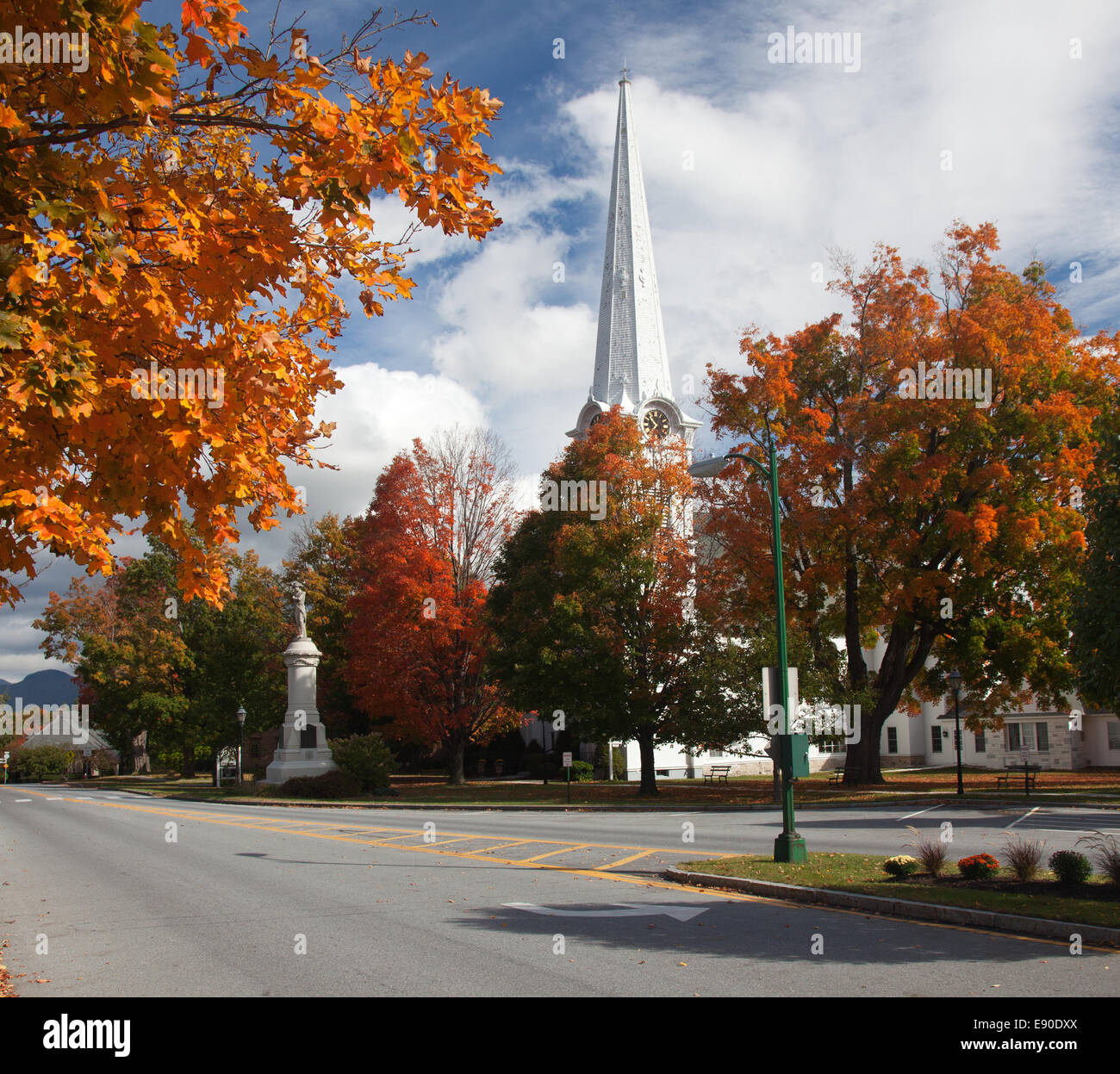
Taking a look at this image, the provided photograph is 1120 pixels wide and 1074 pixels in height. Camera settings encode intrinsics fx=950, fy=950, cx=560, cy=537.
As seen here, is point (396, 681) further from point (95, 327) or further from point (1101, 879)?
point (95, 327)

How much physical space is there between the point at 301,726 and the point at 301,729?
0.33 metres

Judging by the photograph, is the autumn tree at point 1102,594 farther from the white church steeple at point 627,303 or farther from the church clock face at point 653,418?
the white church steeple at point 627,303

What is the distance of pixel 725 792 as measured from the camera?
1316 inches

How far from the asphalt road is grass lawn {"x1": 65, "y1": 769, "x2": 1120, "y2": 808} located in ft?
25.6

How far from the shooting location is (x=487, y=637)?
40.4 m

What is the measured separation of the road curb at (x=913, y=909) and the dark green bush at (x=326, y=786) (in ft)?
84.4

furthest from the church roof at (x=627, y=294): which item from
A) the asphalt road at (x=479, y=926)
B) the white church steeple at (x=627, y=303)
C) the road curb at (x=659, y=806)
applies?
the asphalt road at (x=479, y=926)

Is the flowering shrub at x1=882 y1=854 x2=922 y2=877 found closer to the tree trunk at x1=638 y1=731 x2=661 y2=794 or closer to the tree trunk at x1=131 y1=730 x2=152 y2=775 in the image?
the tree trunk at x1=638 y1=731 x2=661 y2=794

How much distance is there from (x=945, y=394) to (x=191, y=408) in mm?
25675

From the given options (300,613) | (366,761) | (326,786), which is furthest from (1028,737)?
(300,613)

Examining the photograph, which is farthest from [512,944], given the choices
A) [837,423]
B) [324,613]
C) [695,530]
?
[324,613]

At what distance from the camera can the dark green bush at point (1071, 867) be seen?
10.5 m

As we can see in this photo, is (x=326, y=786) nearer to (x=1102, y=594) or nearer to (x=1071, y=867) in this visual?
(x=1071, y=867)

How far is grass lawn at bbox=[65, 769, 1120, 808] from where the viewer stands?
27.8 metres
